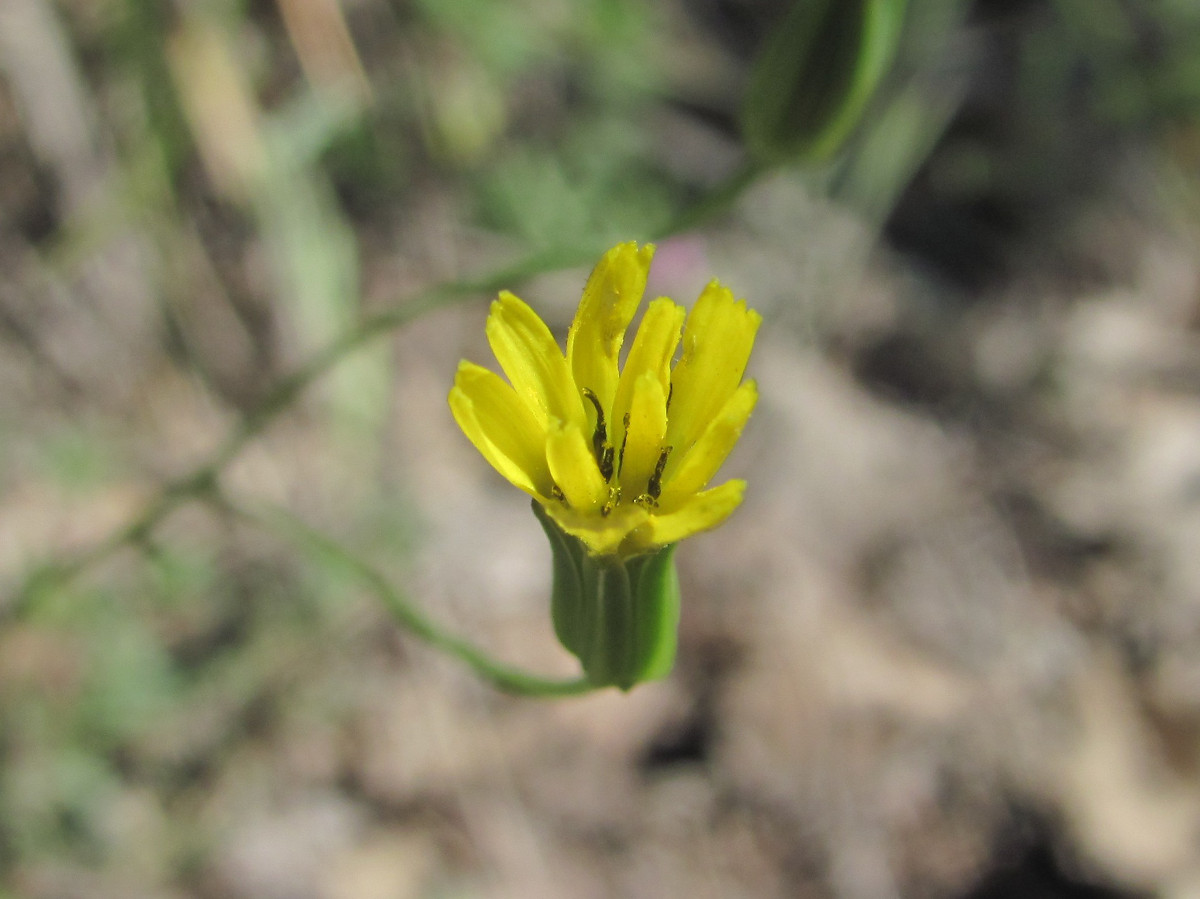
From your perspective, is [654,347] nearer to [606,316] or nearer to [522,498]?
[606,316]

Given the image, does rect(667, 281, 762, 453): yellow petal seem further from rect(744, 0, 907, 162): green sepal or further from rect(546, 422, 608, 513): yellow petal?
rect(744, 0, 907, 162): green sepal

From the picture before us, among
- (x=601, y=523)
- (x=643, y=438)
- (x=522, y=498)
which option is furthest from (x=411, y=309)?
(x=522, y=498)

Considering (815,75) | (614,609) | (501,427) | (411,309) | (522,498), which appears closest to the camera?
(501,427)

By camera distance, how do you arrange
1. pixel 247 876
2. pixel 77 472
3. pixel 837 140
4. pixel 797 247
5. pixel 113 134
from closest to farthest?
pixel 837 140, pixel 247 876, pixel 77 472, pixel 113 134, pixel 797 247

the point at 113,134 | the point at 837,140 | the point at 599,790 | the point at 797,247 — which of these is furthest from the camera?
the point at 797,247

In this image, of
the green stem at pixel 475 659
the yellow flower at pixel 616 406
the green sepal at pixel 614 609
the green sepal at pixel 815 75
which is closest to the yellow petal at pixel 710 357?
the yellow flower at pixel 616 406

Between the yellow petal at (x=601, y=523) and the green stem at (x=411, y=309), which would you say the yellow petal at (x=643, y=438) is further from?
the green stem at (x=411, y=309)

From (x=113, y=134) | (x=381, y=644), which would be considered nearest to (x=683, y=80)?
(x=113, y=134)

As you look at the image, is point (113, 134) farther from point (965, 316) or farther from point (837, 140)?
point (965, 316)
